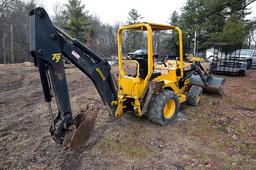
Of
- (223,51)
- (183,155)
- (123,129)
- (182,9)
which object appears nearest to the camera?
(183,155)

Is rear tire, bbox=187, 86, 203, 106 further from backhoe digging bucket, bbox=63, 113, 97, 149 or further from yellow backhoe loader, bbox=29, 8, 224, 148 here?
backhoe digging bucket, bbox=63, 113, 97, 149

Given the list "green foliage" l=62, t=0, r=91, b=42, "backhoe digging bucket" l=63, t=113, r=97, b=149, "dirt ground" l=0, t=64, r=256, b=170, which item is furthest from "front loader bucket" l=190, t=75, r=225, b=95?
"green foliage" l=62, t=0, r=91, b=42

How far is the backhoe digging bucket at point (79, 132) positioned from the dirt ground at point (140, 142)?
0.17m

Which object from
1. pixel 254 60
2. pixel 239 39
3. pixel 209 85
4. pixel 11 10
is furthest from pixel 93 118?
pixel 11 10

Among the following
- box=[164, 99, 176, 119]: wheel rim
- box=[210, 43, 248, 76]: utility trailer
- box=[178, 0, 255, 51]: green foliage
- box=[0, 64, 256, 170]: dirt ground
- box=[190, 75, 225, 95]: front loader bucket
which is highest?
box=[178, 0, 255, 51]: green foliage

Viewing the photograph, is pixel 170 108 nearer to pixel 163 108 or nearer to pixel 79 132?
pixel 163 108

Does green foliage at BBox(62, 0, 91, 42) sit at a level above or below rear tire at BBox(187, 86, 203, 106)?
above

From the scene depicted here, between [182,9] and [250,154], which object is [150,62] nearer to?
[250,154]

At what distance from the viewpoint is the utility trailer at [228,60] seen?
11.9m

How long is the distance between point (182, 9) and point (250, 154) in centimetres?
3015

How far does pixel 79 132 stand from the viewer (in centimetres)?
289

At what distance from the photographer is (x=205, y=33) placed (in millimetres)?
26453

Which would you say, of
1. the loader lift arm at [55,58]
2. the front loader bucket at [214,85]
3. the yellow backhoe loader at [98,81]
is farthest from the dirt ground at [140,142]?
the front loader bucket at [214,85]

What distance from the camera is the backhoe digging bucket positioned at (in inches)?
109
